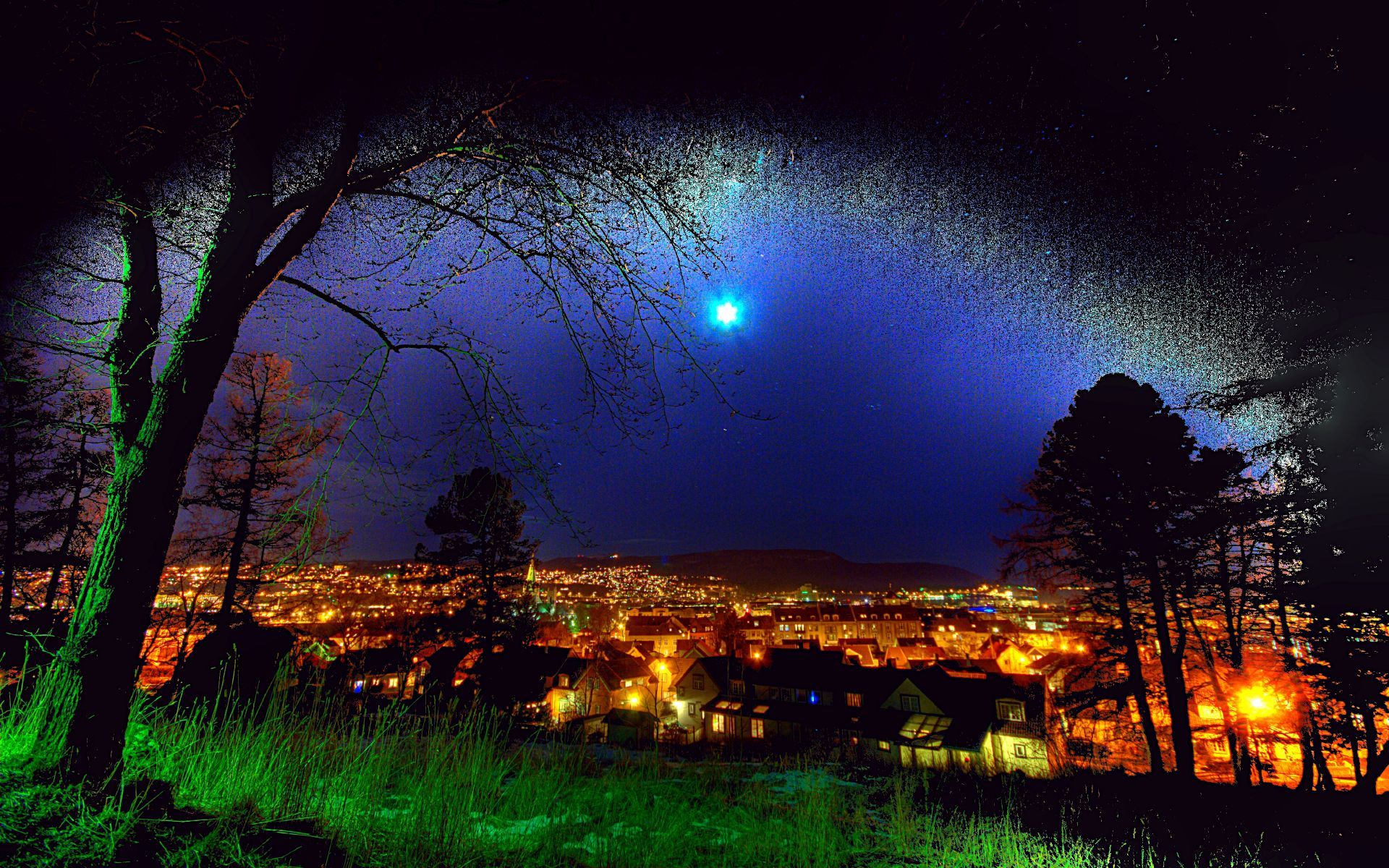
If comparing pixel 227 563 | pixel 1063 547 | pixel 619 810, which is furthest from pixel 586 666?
pixel 619 810

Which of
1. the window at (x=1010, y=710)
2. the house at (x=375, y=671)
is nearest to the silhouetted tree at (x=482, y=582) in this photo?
the house at (x=375, y=671)

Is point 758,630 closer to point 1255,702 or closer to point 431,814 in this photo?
point 1255,702

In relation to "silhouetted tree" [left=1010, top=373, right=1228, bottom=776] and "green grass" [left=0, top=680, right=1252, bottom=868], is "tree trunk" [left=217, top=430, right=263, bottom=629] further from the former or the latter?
"silhouetted tree" [left=1010, top=373, right=1228, bottom=776]

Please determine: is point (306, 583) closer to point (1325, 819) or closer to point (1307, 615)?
point (1325, 819)

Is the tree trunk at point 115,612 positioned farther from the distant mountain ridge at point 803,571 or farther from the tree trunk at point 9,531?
the distant mountain ridge at point 803,571

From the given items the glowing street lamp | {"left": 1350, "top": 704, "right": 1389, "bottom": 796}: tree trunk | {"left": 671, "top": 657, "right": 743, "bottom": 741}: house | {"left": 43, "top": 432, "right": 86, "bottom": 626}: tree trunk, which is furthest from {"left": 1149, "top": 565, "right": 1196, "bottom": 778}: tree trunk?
{"left": 43, "top": 432, "right": 86, "bottom": 626}: tree trunk
